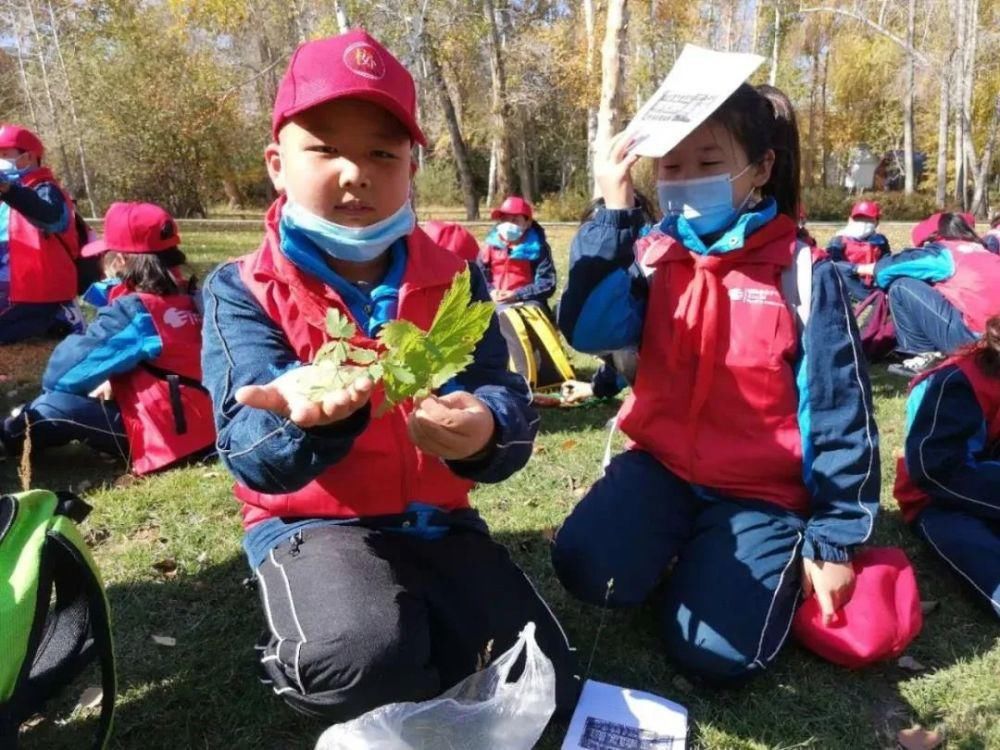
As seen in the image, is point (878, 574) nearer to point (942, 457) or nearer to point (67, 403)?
point (942, 457)

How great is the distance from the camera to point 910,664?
247cm

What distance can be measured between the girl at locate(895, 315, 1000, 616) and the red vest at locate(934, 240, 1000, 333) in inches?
93.3

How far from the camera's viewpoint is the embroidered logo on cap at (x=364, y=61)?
1863mm

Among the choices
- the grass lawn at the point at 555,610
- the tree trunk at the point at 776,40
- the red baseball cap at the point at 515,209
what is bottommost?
the grass lawn at the point at 555,610

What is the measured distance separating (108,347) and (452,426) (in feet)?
8.90

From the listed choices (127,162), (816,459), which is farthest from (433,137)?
(816,459)

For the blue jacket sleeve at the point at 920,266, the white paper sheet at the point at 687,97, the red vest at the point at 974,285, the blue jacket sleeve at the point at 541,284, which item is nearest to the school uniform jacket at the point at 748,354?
the white paper sheet at the point at 687,97

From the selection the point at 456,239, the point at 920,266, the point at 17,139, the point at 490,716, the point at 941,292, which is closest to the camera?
the point at 490,716

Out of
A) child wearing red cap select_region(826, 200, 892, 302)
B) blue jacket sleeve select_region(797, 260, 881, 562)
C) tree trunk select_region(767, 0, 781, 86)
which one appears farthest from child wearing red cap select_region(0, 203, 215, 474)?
tree trunk select_region(767, 0, 781, 86)

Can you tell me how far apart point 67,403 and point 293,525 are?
7.56 feet

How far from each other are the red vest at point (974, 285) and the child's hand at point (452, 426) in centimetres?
432

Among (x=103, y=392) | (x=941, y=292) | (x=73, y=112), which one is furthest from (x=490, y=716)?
(x=73, y=112)

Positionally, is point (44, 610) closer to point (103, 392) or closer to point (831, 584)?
point (831, 584)

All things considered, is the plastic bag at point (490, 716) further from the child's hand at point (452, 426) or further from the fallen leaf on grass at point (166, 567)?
the fallen leaf on grass at point (166, 567)
